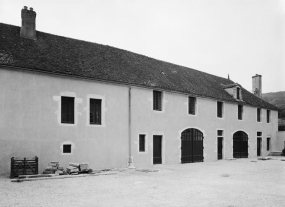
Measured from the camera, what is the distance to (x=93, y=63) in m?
17.8

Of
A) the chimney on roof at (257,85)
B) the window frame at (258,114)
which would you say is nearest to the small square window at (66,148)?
the window frame at (258,114)

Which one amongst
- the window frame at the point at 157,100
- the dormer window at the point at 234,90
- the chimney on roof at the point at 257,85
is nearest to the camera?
the window frame at the point at 157,100

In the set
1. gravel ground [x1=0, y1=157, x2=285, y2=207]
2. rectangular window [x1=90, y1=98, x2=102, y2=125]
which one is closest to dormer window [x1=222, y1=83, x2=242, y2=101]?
gravel ground [x1=0, y1=157, x2=285, y2=207]

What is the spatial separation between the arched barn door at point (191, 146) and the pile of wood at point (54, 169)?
10.1m

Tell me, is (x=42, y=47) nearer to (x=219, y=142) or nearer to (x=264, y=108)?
(x=219, y=142)

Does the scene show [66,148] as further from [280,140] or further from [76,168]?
[280,140]

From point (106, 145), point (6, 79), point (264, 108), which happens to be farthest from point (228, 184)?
point (264, 108)

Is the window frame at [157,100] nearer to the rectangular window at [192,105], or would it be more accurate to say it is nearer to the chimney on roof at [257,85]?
the rectangular window at [192,105]

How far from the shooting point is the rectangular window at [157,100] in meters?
19.8

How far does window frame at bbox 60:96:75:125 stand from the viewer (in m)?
15.4

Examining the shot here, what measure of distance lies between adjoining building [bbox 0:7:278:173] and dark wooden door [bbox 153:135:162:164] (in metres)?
0.07

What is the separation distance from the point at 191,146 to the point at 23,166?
1282 cm

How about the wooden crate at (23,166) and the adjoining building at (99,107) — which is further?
the adjoining building at (99,107)

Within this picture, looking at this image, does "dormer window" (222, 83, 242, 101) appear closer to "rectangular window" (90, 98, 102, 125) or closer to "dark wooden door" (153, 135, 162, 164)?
"dark wooden door" (153, 135, 162, 164)
